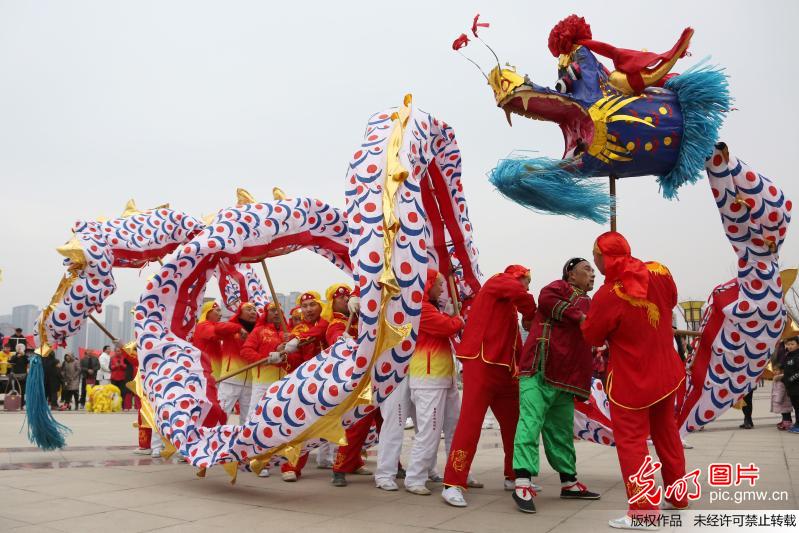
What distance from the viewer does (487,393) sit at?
4777 mm

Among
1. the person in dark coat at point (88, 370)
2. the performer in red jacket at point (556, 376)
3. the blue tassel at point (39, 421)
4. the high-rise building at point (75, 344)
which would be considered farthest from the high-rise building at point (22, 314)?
the performer in red jacket at point (556, 376)

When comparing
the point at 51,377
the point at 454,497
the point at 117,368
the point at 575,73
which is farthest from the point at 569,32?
the point at 117,368

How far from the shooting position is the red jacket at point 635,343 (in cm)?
398

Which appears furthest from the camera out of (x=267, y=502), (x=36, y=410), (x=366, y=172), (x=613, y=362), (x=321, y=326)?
(x=36, y=410)

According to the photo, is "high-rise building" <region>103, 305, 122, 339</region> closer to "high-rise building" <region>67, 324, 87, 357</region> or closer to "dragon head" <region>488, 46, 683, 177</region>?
"high-rise building" <region>67, 324, 87, 357</region>

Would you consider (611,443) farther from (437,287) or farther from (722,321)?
(437,287)

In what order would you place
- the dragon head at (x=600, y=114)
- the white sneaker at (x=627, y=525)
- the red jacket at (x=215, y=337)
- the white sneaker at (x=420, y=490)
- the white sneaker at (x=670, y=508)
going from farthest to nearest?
1. the red jacket at (x=215, y=337)
2. the white sneaker at (x=420, y=490)
3. the dragon head at (x=600, y=114)
4. the white sneaker at (x=670, y=508)
5. the white sneaker at (x=627, y=525)

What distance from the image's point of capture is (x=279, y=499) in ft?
16.0

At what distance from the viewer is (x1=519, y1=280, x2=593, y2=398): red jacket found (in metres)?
4.57

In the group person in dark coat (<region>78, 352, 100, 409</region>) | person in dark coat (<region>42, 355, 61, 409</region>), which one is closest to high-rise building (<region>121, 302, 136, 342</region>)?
person in dark coat (<region>78, 352, 100, 409</region>)

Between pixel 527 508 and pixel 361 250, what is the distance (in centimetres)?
196

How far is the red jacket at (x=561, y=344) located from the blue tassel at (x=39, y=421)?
530cm

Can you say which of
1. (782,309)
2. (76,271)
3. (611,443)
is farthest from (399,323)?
(76,271)

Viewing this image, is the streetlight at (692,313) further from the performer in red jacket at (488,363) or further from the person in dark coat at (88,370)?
the person in dark coat at (88,370)
